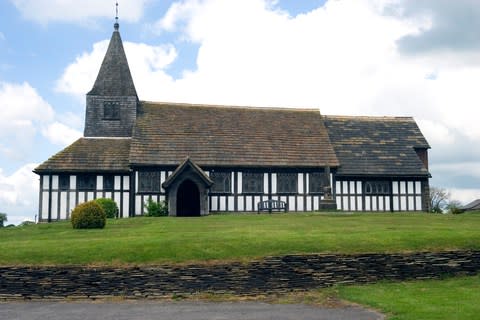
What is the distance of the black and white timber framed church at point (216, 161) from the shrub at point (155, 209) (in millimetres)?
683

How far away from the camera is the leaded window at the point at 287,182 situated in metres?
37.7

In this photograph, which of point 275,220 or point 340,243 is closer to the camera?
point 340,243

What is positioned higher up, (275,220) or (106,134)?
(106,134)

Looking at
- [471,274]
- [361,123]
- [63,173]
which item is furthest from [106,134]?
[471,274]

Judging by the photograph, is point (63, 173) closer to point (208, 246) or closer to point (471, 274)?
point (208, 246)

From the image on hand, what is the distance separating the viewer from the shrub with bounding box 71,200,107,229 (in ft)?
82.5

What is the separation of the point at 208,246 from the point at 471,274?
9.49 m

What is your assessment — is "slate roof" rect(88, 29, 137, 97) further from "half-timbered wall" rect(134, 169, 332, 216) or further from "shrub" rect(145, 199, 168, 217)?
"shrub" rect(145, 199, 168, 217)

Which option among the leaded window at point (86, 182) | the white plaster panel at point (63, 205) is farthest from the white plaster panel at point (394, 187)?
the white plaster panel at point (63, 205)

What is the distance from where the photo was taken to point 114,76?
40875 mm

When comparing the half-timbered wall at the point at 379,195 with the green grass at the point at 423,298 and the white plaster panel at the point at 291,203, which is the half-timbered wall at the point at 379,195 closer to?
the white plaster panel at the point at 291,203

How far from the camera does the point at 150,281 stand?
16.4 m

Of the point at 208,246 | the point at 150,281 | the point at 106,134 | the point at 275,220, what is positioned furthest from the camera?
the point at 106,134

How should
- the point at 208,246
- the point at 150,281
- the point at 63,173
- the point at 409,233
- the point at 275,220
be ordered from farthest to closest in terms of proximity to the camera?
the point at 63,173, the point at 275,220, the point at 409,233, the point at 208,246, the point at 150,281
